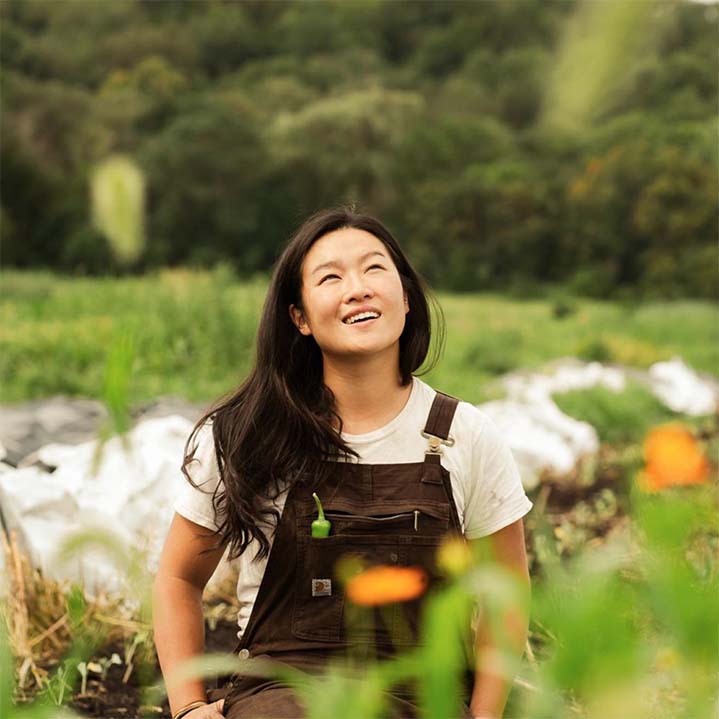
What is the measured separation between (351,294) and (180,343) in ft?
16.6

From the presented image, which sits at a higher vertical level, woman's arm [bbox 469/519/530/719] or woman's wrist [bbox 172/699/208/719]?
woman's arm [bbox 469/519/530/719]

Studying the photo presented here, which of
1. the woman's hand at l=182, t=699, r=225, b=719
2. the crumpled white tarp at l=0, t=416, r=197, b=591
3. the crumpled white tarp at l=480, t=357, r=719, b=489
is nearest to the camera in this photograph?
the woman's hand at l=182, t=699, r=225, b=719

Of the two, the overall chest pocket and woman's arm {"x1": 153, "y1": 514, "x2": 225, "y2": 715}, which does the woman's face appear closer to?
the overall chest pocket

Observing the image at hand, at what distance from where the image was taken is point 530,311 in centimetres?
1622

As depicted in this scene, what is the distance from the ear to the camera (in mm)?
1653

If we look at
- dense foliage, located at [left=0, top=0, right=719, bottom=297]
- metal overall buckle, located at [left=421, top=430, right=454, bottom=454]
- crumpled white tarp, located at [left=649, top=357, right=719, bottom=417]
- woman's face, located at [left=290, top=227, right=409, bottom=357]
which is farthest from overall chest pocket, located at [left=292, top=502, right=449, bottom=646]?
dense foliage, located at [left=0, top=0, right=719, bottom=297]

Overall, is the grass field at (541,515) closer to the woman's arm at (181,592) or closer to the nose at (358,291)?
the woman's arm at (181,592)

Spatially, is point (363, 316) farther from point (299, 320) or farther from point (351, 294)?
point (299, 320)

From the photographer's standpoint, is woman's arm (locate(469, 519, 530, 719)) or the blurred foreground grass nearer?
woman's arm (locate(469, 519, 530, 719))

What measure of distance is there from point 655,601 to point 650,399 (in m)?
4.92

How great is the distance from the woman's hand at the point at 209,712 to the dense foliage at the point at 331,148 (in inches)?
730

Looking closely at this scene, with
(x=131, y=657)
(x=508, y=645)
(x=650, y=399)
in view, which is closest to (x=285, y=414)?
(x=131, y=657)

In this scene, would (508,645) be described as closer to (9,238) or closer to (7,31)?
(9,238)

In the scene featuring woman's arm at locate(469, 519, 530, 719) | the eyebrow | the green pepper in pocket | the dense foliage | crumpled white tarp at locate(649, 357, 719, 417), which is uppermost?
the dense foliage
